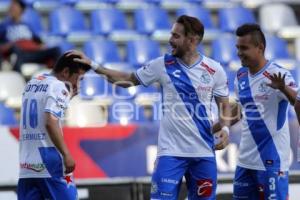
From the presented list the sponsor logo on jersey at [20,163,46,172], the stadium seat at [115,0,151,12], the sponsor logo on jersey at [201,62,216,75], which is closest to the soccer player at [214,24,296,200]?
the sponsor logo on jersey at [201,62,216,75]

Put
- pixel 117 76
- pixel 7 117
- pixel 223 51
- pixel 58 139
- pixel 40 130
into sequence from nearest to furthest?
pixel 58 139, pixel 40 130, pixel 117 76, pixel 7 117, pixel 223 51

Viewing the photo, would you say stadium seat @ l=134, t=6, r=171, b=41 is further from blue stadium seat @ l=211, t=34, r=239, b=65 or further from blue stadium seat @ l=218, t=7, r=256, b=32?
blue stadium seat @ l=218, t=7, r=256, b=32

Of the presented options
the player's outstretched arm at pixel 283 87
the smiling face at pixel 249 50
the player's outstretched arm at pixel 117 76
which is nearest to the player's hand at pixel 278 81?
the player's outstretched arm at pixel 283 87

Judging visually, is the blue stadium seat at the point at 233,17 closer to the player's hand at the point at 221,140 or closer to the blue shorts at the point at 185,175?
the player's hand at the point at 221,140

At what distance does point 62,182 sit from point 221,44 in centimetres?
663

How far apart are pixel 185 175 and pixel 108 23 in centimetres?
652

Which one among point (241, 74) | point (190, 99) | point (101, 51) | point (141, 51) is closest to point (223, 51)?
point (141, 51)

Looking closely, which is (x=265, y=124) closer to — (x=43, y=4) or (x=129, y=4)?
(x=129, y=4)

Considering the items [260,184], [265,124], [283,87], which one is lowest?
[260,184]

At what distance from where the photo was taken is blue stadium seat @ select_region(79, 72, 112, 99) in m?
10.4

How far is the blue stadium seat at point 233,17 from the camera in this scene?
12.9 m

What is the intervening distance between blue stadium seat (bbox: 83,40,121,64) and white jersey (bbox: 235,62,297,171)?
550 cm

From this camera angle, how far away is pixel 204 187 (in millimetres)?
6184

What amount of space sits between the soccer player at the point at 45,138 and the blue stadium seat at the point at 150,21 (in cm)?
671
